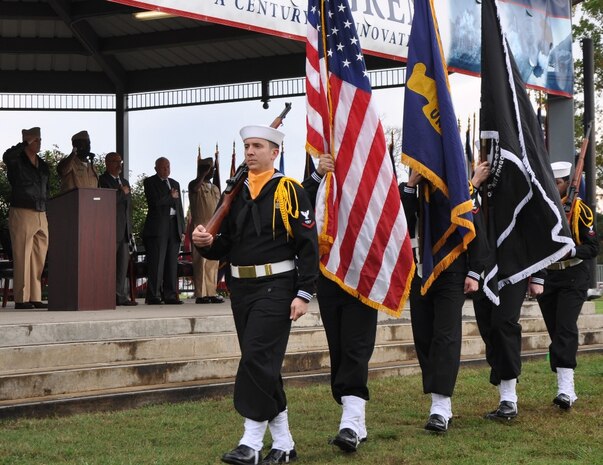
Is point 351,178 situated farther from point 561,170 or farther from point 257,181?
point 561,170

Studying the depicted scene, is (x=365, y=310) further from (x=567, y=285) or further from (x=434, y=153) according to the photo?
(x=567, y=285)

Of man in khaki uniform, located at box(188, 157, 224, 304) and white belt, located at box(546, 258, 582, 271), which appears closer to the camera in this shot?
white belt, located at box(546, 258, 582, 271)

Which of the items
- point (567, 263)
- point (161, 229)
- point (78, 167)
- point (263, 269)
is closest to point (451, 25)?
point (161, 229)

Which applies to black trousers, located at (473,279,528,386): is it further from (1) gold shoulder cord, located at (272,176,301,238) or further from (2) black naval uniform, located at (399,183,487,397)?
(1) gold shoulder cord, located at (272,176,301,238)

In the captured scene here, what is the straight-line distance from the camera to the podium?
34.9 ft

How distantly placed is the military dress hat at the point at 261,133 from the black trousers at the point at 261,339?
0.86 meters

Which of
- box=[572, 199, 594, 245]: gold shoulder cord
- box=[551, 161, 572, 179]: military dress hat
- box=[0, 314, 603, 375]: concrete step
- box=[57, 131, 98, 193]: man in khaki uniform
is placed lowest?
box=[0, 314, 603, 375]: concrete step

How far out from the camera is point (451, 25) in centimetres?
1400

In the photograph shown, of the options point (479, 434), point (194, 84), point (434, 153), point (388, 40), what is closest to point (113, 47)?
point (194, 84)

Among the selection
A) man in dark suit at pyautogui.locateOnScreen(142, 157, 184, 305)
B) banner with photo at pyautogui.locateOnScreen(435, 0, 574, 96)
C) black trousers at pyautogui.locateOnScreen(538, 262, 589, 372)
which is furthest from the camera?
banner with photo at pyautogui.locateOnScreen(435, 0, 574, 96)

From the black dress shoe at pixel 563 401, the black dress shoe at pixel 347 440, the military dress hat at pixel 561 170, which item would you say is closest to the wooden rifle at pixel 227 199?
the black dress shoe at pixel 347 440

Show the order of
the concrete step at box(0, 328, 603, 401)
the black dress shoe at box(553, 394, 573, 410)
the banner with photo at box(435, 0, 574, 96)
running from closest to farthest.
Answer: the concrete step at box(0, 328, 603, 401)
the black dress shoe at box(553, 394, 573, 410)
the banner with photo at box(435, 0, 574, 96)

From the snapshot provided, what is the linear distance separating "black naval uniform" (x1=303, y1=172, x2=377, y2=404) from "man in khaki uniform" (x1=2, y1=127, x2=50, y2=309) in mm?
5748

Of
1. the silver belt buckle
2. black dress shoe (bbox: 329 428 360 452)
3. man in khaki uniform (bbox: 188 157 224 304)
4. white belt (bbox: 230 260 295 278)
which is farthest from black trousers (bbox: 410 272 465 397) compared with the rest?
man in khaki uniform (bbox: 188 157 224 304)
